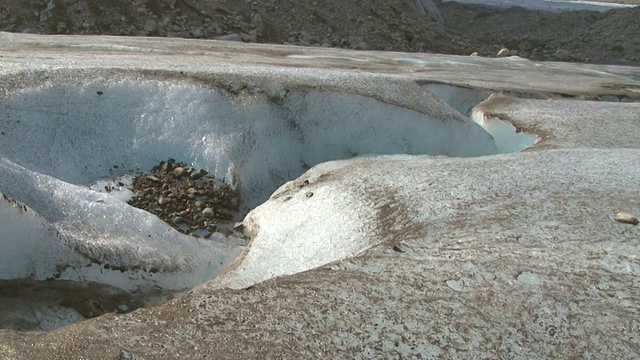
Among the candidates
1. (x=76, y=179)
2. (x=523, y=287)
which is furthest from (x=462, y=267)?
(x=76, y=179)

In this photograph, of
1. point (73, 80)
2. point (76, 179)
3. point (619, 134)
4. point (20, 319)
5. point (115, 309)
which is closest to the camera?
point (20, 319)

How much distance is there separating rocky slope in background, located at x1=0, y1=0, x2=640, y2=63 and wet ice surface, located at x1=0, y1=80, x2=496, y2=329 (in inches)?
840

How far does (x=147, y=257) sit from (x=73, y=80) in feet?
14.3

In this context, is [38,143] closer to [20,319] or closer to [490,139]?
[20,319]

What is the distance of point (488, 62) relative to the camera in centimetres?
2550

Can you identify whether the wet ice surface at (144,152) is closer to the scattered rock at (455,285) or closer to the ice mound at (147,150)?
the ice mound at (147,150)

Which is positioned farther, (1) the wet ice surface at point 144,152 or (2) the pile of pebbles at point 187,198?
(2) the pile of pebbles at point 187,198

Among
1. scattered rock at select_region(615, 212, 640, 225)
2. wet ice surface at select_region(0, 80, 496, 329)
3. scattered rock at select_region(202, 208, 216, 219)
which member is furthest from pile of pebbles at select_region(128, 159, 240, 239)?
scattered rock at select_region(615, 212, 640, 225)

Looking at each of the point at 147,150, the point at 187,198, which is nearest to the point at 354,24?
the point at 147,150

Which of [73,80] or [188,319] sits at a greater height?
[73,80]

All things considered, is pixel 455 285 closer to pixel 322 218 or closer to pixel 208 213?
pixel 322 218

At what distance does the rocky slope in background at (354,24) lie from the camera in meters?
32.1

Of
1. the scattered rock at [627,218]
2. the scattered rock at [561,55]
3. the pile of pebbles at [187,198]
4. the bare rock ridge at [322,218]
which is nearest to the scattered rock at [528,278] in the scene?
the bare rock ridge at [322,218]

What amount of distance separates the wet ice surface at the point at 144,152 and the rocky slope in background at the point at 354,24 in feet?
70.0
